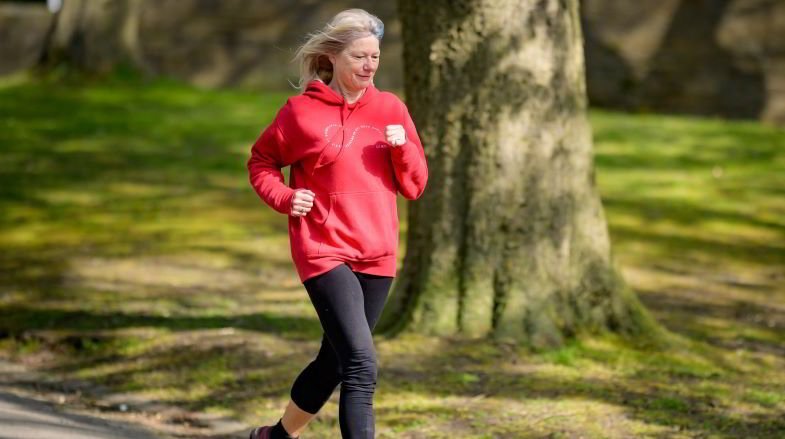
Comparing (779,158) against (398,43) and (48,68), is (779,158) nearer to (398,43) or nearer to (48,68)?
(398,43)

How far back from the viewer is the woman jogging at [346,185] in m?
4.85

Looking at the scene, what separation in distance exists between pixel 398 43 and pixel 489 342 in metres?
15.0

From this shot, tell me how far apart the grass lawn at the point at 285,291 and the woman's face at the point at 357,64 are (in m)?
1.89

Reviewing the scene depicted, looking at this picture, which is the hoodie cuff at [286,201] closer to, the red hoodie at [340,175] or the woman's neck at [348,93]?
the red hoodie at [340,175]

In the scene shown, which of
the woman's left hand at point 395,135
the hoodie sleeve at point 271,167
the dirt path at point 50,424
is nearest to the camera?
the woman's left hand at point 395,135

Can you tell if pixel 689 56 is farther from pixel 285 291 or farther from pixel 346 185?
pixel 346 185

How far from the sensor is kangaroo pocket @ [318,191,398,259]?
Answer: 4.86m

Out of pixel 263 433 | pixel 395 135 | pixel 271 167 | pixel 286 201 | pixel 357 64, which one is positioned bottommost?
pixel 263 433

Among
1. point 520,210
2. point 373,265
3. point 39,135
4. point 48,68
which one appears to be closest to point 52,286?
point 520,210

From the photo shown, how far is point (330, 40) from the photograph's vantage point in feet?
16.3

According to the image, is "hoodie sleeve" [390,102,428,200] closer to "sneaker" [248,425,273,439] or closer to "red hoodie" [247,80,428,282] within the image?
"red hoodie" [247,80,428,282]

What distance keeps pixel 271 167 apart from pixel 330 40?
0.55m

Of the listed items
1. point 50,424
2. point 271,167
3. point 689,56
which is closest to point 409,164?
point 271,167

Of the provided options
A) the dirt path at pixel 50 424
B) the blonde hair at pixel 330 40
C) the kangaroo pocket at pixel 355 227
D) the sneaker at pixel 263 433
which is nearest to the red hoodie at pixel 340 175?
the kangaroo pocket at pixel 355 227
